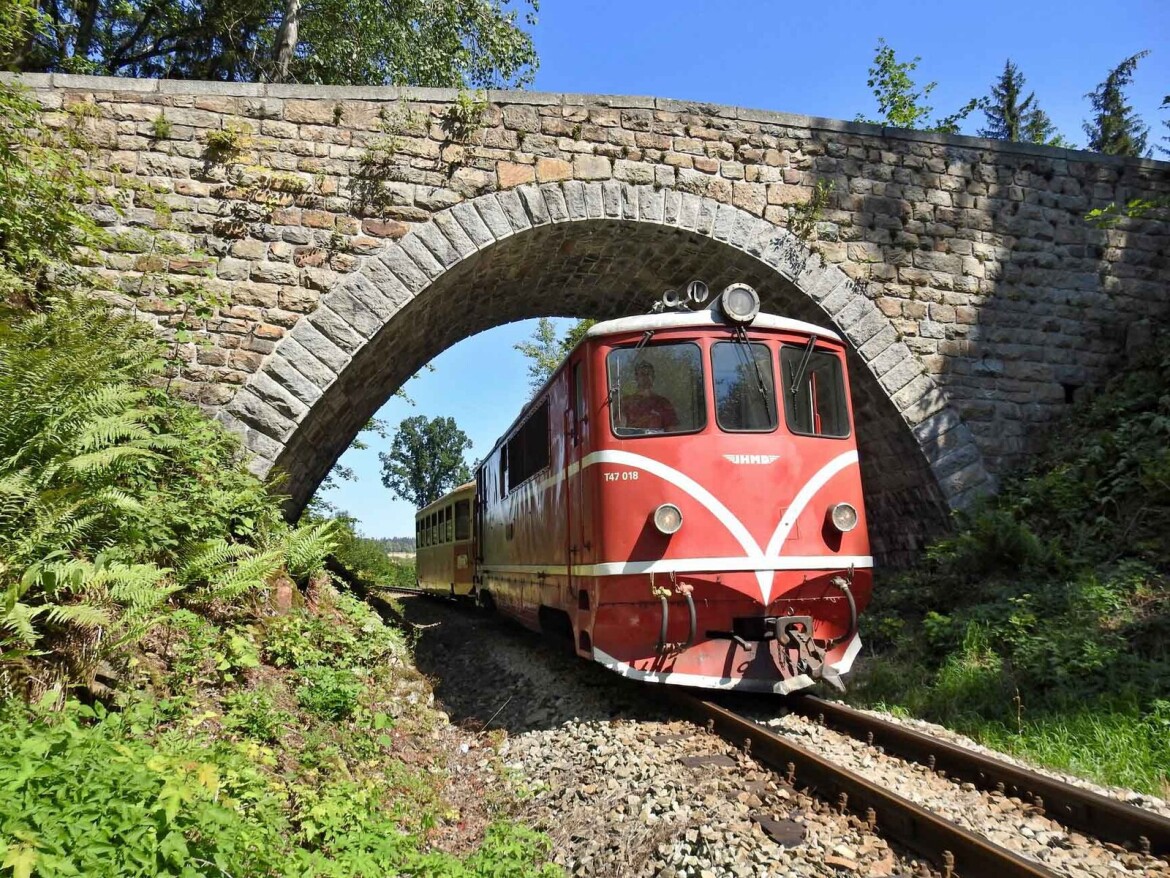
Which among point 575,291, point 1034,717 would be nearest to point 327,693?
point 1034,717

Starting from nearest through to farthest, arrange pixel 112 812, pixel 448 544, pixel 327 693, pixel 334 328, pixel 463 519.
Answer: pixel 112 812 → pixel 327 693 → pixel 334 328 → pixel 463 519 → pixel 448 544

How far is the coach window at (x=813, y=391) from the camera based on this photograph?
19.9ft

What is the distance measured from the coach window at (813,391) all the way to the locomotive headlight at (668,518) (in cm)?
123

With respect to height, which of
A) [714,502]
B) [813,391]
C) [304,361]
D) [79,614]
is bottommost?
[79,614]

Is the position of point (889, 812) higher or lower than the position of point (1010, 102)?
lower

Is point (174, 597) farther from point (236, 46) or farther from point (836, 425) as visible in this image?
point (236, 46)

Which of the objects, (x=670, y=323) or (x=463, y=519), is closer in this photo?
(x=670, y=323)

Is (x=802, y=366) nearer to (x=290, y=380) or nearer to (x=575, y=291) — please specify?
(x=290, y=380)

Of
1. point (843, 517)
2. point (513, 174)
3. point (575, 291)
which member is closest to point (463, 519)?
point (575, 291)

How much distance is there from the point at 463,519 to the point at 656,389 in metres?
8.99

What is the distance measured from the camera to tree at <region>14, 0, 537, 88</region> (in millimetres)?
17250

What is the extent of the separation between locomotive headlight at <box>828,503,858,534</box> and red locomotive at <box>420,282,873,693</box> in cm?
1

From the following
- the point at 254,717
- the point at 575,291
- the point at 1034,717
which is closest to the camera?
the point at 254,717

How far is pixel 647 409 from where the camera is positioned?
588 cm
